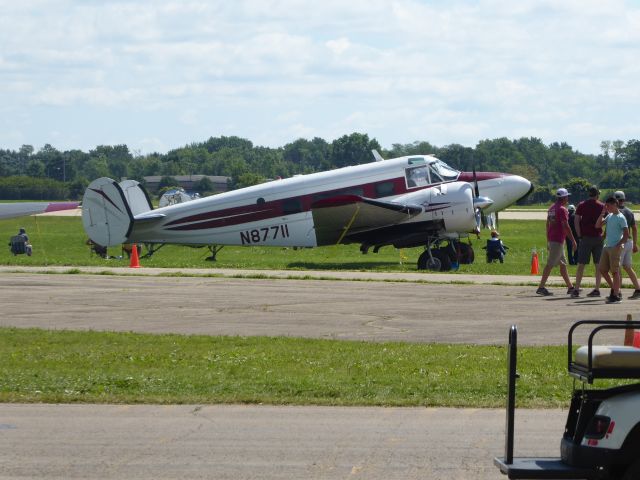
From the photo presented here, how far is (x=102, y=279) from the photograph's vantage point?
2481 centimetres

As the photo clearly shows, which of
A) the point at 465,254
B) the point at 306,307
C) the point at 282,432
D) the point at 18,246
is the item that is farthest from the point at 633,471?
the point at 18,246

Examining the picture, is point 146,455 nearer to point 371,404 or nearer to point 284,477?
point 284,477

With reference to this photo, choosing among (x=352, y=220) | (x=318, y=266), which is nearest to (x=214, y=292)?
(x=318, y=266)

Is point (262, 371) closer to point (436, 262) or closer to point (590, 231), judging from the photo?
point (590, 231)

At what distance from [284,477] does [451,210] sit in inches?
913

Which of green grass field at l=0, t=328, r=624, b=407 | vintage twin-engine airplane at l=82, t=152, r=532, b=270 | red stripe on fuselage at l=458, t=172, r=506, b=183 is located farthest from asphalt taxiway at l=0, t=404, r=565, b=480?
red stripe on fuselage at l=458, t=172, r=506, b=183

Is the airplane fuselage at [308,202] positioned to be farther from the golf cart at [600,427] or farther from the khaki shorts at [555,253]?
the golf cart at [600,427]

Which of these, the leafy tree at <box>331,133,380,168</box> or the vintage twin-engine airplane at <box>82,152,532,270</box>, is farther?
the leafy tree at <box>331,133,380,168</box>

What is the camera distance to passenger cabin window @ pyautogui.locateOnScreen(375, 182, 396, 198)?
31.6m

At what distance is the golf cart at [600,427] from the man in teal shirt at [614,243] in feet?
42.8

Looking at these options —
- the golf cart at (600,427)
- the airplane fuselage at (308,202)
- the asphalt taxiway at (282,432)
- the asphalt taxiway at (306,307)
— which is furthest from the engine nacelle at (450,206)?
the golf cart at (600,427)

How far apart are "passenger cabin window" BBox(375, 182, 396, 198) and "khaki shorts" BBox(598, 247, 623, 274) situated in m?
12.5

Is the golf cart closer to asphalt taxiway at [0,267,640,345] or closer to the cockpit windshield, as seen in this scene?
asphalt taxiway at [0,267,640,345]

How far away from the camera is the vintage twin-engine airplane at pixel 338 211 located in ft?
101
